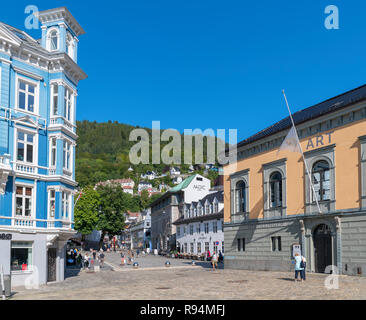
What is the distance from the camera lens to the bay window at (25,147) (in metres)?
27.1

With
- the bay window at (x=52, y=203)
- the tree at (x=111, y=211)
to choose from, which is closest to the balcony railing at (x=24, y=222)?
the bay window at (x=52, y=203)

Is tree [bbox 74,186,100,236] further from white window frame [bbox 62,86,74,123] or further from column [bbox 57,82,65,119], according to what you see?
column [bbox 57,82,65,119]

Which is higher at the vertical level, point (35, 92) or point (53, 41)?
point (53, 41)

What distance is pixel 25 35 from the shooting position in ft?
102

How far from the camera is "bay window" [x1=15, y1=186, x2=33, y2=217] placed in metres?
26.6

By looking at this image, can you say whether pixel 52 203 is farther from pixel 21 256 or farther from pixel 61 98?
pixel 61 98

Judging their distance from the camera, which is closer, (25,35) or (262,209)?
(25,35)

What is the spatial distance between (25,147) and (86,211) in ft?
177

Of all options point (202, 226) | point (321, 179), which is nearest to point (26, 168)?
point (321, 179)

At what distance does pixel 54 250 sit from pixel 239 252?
1606 cm

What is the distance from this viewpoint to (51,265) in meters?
28.6

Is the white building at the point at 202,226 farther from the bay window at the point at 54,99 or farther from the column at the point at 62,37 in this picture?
the column at the point at 62,37
